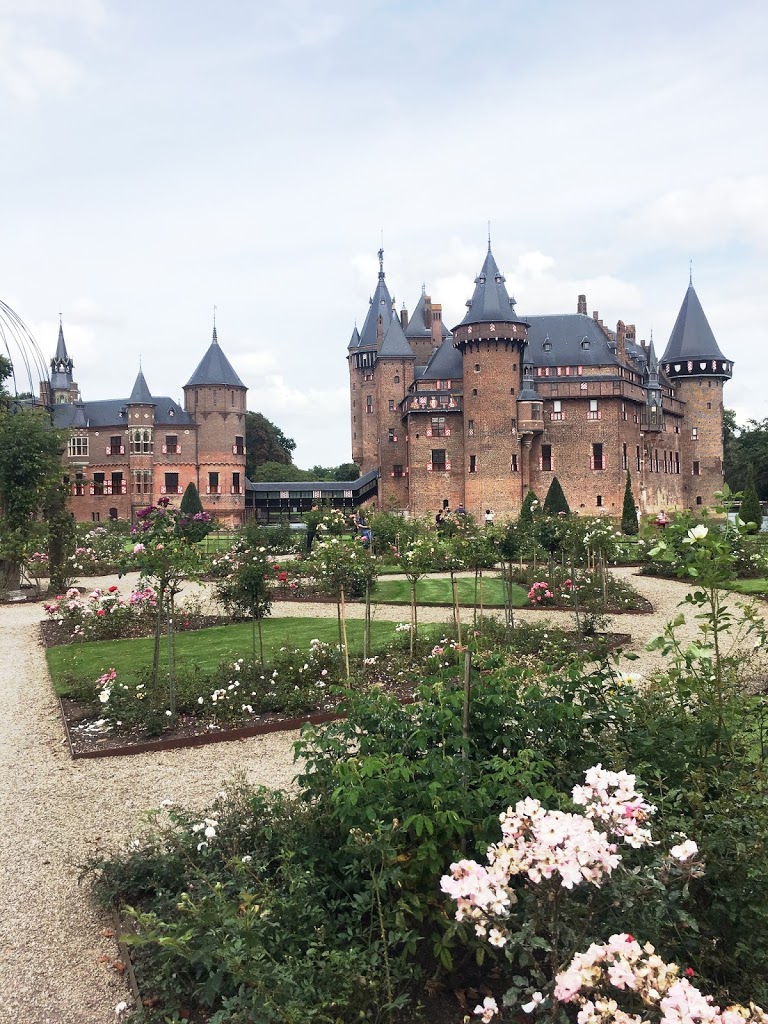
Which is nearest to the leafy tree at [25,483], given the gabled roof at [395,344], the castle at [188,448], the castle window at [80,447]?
the castle at [188,448]

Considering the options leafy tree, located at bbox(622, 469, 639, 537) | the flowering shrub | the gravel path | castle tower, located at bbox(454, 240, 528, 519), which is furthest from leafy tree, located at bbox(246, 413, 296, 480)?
the gravel path

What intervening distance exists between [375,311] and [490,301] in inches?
468

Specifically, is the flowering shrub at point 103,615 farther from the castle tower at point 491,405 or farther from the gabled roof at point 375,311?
the gabled roof at point 375,311

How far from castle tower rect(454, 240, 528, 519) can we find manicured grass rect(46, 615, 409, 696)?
1188 inches

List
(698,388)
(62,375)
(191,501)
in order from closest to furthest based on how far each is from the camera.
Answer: (191,501)
(698,388)
(62,375)

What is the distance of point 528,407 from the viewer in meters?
45.0

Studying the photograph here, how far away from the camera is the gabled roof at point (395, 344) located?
50125 millimetres

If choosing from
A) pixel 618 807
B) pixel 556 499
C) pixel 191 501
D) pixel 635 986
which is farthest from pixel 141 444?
pixel 635 986

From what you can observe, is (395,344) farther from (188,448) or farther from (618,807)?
(618,807)

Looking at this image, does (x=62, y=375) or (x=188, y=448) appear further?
(x=62, y=375)

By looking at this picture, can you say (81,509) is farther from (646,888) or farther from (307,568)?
(646,888)

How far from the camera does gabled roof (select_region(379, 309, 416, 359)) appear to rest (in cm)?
5012

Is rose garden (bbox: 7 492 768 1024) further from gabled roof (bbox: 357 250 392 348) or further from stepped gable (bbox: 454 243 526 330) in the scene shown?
gabled roof (bbox: 357 250 392 348)

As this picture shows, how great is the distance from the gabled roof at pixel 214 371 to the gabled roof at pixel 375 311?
8952 mm
